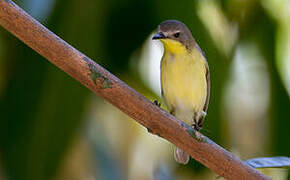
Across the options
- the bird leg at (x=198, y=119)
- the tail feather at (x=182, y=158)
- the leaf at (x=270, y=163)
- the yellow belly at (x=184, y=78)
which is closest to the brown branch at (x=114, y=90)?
the leaf at (x=270, y=163)

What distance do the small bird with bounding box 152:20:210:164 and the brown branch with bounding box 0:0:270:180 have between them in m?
1.26

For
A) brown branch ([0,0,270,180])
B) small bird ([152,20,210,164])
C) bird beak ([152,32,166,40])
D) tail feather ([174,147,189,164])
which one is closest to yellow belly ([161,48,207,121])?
small bird ([152,20,210,164])

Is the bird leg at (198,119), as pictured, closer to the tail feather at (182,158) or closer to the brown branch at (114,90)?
the tail feather at (182,158)

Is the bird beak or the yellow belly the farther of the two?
the yellow belly

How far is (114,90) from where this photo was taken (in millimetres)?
1618

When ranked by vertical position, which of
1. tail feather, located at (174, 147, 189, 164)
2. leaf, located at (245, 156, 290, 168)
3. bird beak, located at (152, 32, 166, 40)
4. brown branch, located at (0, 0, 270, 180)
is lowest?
tail feather, located at (174, 147, 189, 164)

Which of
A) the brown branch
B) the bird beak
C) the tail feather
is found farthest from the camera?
the tail feather

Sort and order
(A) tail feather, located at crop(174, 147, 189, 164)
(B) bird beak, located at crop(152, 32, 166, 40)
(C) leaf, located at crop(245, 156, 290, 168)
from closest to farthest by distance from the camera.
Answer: (C) leaf, located at crop(245, 156, 290, 168)
(B) bird beak, located at crop(152, 32, 166, 40)
(A) tail feather, located at crop(174, 147, 189, 164)

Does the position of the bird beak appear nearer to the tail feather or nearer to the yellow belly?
the yellow belly

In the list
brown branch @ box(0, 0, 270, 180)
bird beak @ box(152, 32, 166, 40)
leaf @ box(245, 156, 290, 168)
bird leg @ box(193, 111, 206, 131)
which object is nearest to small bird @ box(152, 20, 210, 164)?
bird beak @ box(152, 32, 166, 40)

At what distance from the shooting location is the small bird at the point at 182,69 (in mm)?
2992

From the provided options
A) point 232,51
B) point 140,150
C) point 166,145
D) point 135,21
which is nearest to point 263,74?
point 232,51

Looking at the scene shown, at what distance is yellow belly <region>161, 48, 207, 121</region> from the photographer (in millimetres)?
2994

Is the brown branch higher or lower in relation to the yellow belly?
higher
